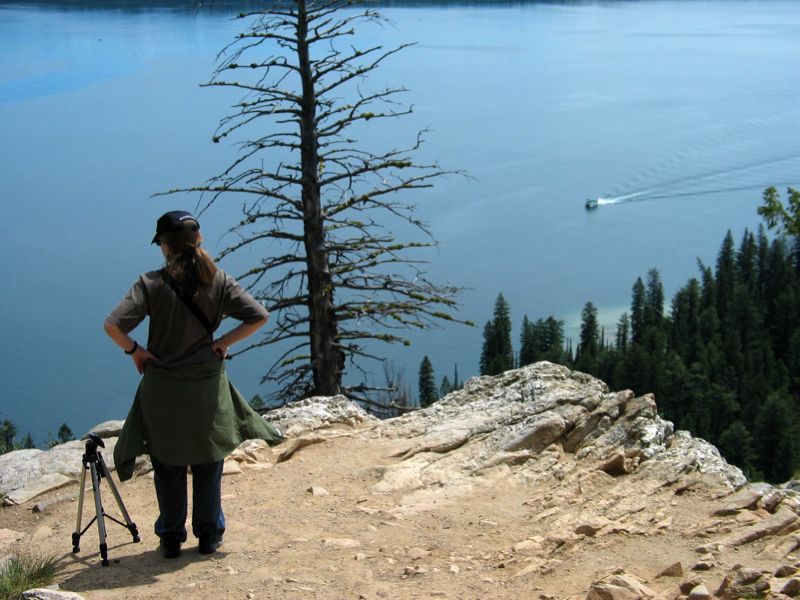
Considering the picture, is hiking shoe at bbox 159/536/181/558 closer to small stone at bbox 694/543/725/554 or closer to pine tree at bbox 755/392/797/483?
small stone at bbox 694/543/725/554

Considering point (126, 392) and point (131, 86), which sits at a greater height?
point (131, 86)

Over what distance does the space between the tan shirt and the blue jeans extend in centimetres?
67

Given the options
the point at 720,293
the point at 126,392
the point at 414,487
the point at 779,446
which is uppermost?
the point at 414,487

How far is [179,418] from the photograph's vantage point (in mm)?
5379

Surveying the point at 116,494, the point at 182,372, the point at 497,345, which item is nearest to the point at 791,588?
the point at 182,372

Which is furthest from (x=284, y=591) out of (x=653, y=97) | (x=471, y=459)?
(x=653, y=97)

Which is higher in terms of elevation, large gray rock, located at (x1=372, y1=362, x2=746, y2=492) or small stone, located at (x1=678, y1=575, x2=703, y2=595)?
small stone, located at (x1=678, y1=575, x2=703, y2=595)

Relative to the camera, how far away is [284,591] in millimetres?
5168

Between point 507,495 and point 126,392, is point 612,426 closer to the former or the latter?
point 507,495

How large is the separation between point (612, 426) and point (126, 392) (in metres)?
35.8

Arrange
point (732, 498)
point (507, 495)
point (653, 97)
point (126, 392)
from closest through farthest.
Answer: point (732, 498) → point (507, 495) → point (126, 392) → point (653, 97)

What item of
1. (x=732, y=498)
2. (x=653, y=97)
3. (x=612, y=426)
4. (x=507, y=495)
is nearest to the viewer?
(x=732, y=498)

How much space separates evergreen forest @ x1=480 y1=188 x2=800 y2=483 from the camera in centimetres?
7075

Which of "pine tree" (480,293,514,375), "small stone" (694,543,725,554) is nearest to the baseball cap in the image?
"small stone" (694,543,725,554)
